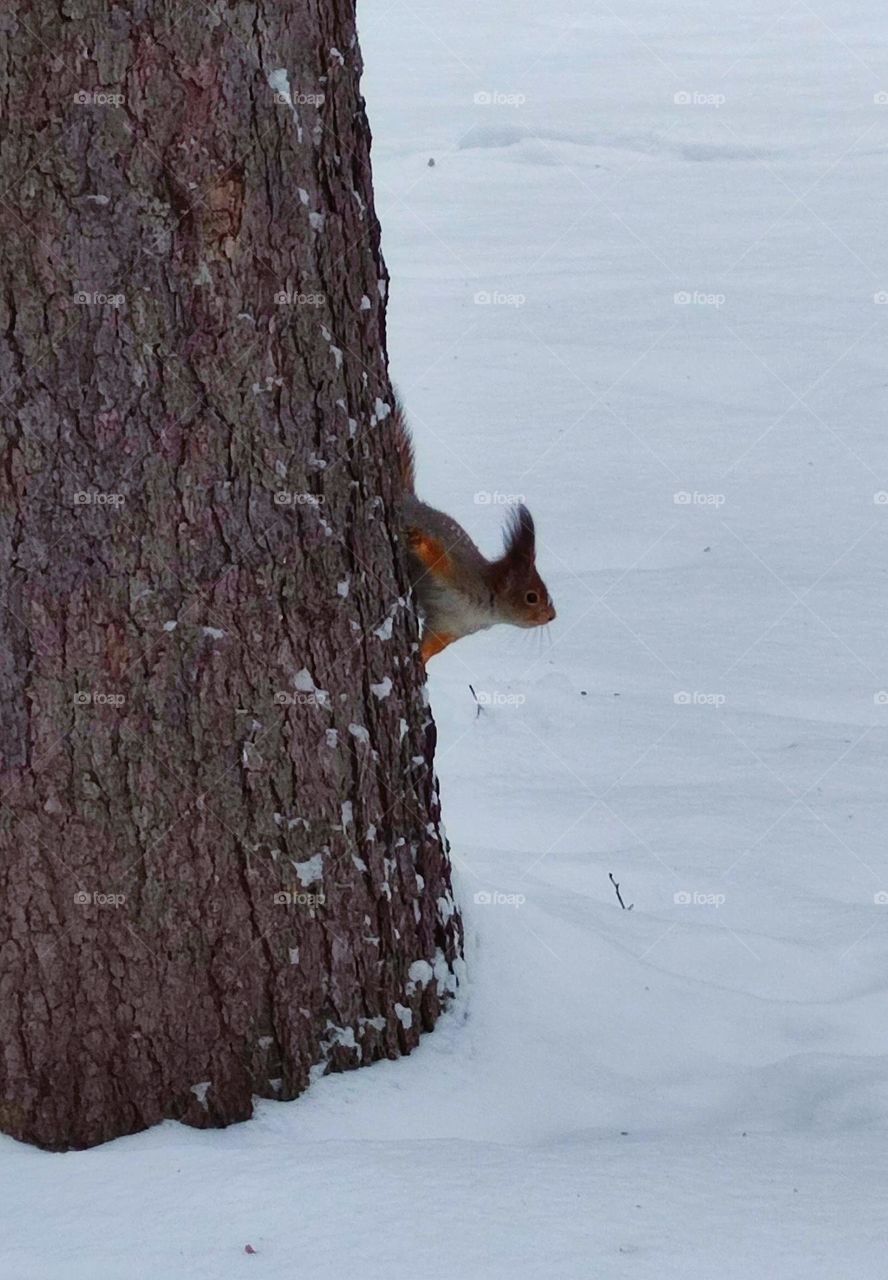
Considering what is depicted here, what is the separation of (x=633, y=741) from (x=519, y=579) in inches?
43.8

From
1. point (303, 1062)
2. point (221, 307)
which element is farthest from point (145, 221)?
point (303, 1062)

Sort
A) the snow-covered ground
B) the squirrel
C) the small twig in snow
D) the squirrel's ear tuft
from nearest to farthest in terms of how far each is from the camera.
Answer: the snow-covered ground, the squirrel, the squirrel's ear tuft, the small twig in snow

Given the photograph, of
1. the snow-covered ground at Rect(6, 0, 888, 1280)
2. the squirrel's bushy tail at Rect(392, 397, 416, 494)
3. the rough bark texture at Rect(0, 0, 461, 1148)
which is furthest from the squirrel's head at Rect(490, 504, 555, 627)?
the rough bark texture at Rect(0, 0, 461, 1148)

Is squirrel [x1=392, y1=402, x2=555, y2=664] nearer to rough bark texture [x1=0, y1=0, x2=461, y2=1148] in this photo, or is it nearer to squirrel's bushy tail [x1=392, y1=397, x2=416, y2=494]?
squirrel's bushy tail [x1=392, y1=397, x2=416, y2=494]

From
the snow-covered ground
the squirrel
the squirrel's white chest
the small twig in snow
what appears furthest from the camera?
the small twig in snow

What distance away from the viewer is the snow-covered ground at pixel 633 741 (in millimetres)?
1936

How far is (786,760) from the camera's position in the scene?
13.2ft

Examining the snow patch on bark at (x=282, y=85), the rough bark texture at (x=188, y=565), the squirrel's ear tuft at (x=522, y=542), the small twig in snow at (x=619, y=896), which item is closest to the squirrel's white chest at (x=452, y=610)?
the squirrel's ear tuft at (x=522, y=542)

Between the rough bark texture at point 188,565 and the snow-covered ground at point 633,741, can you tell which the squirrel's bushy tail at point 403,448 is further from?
the snow-covered ground at point 633,741

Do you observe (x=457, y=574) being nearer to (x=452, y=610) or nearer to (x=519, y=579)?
(x=452, y=610)

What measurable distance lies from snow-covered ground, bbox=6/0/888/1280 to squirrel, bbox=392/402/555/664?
19.5 inches

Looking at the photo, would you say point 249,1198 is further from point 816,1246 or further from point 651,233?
point 651,233

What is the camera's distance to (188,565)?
7.04 ft

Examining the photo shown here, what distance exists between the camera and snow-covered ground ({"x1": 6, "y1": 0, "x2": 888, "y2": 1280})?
1936mm
